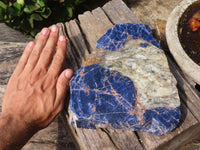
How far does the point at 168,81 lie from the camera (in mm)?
1438

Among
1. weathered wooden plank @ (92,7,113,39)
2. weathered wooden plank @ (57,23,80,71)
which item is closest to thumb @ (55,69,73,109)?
weathered wooden plank @ (57,23,80,71)

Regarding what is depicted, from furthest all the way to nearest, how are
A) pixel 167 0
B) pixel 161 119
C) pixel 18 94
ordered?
pixel 167 0
pixel 18 94
pixel 161 119

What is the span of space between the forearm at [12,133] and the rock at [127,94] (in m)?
0.39

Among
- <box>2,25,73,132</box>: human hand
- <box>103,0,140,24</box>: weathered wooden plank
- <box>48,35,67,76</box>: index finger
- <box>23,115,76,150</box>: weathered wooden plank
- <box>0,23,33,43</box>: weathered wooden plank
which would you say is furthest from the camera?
<box>0,23,33,43</box>: weathered wooden plank

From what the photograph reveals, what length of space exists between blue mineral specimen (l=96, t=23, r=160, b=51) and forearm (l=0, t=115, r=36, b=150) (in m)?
0.96

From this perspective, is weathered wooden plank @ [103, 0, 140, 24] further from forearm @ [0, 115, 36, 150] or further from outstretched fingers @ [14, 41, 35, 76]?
forearm @ [0, 115, 36, 150]

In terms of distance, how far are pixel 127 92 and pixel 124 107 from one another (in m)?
0.12

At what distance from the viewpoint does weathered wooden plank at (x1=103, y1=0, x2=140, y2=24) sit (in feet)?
6.79

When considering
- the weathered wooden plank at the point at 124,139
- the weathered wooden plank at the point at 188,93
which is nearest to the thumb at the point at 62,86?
the weathered wooden plank at the point at 124,139

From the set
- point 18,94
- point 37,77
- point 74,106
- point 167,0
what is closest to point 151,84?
point 74,106

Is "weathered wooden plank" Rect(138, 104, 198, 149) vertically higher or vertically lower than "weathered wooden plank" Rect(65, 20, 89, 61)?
lower

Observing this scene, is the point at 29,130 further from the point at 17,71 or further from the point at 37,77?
the point at 17,71

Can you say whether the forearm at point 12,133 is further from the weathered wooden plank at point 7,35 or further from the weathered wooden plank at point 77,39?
the weathered wooden plank at point 7,35

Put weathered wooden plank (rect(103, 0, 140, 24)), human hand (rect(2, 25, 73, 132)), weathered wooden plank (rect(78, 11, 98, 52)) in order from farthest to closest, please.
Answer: weathered wooden plank (rect(103, 0, 140, 24)) → weathered wooden plank (rect(78, 11, 98, 52)) → human hand (rect(2, 25, 73, 132))
